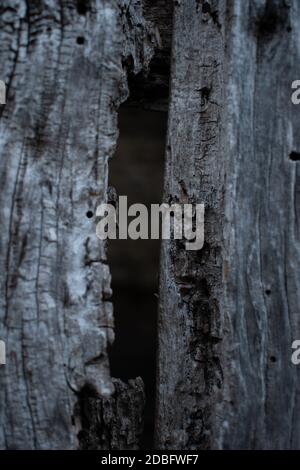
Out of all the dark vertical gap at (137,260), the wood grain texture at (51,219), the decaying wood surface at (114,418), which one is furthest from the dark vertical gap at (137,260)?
the wood grain texture at (51,219)

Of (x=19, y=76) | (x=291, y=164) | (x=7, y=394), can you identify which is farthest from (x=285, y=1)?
(x=7, y=394)

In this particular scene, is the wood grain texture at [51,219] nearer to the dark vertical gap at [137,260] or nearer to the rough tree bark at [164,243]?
the rough tree bark at [164,243]

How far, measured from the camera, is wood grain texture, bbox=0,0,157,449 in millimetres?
1405

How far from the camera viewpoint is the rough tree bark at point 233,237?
143 cm

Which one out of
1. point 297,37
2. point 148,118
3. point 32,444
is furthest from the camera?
point 148,118

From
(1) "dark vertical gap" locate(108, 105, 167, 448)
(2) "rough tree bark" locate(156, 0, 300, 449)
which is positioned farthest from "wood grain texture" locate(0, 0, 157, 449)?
(1) "dark vertical gap" locate(108, 105, 167, 448)

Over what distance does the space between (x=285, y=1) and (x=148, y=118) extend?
309cm

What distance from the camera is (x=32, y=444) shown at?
4.61 ft

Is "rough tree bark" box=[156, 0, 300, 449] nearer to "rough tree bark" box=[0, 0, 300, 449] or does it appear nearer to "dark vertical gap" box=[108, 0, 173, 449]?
"rough tree bark" box=[0, 0, 300, 449]

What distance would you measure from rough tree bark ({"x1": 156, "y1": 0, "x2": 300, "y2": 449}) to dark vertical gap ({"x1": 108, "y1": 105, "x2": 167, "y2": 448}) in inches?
110

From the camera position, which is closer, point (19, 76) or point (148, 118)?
point (19, 76)

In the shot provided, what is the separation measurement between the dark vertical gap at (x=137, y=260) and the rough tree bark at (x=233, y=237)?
279 centimetres

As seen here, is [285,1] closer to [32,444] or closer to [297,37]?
[297,37]

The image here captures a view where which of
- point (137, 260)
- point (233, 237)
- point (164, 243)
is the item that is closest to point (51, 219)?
point (164, 243)
